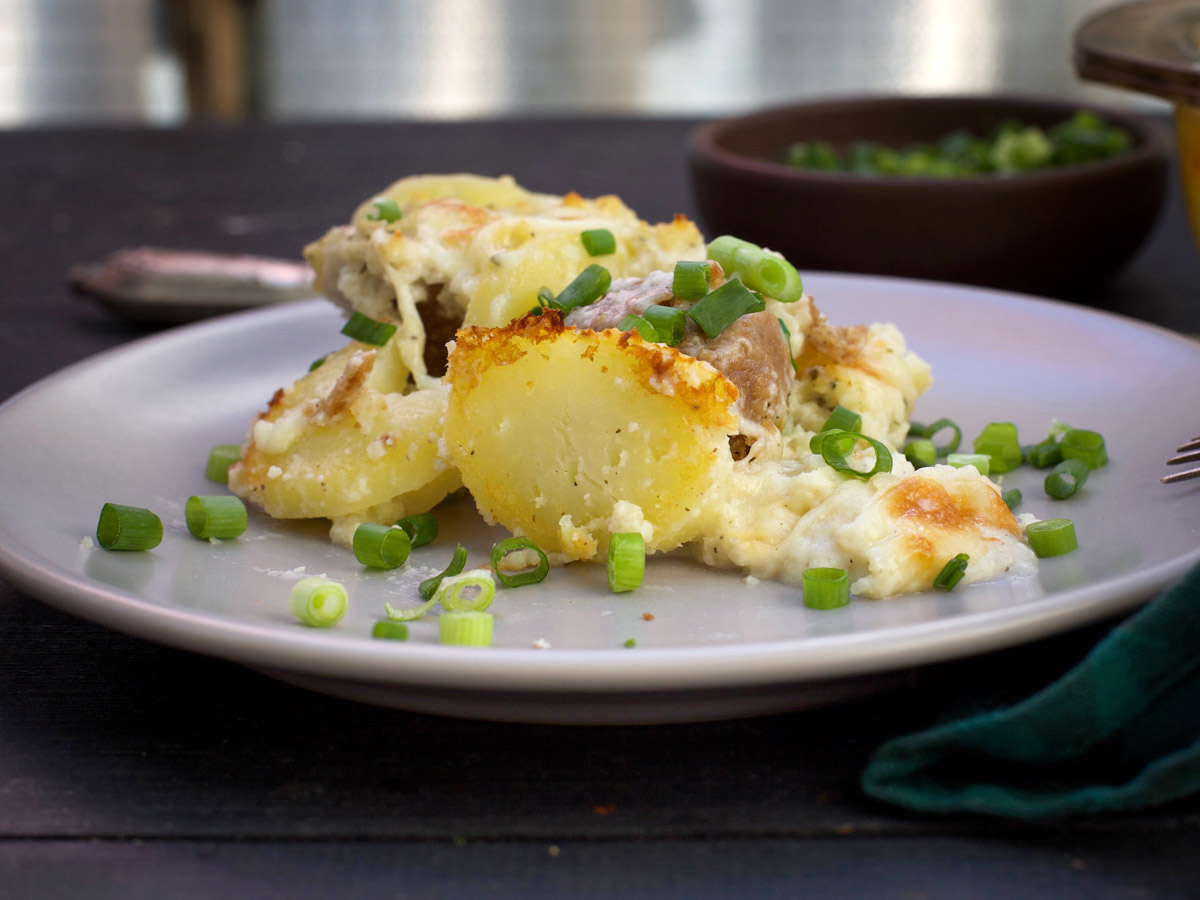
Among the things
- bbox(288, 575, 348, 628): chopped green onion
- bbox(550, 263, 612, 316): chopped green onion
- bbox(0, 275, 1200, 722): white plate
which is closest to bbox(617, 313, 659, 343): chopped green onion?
bbox(550, 263, 612, 316): chopped green onion

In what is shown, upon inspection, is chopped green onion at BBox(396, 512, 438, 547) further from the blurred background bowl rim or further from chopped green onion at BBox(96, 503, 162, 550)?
the blurred background bowl rim

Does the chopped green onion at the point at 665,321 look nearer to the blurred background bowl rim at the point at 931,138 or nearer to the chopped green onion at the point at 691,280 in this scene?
the chopped green onion at the point at 691,280

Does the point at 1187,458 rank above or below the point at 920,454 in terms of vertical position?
above

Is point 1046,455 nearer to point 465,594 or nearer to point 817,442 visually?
point 817,442

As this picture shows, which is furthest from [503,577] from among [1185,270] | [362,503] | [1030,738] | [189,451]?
[1185,270]

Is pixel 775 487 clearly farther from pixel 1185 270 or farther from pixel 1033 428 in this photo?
pixel 1185 270

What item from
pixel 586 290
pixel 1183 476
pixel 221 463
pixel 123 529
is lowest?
pixel 221 463

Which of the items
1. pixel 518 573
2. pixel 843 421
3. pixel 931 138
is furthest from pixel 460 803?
pixel 931 138
